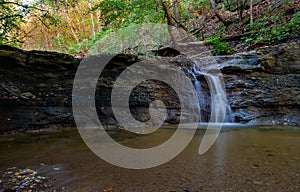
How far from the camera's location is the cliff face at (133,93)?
15.4ft

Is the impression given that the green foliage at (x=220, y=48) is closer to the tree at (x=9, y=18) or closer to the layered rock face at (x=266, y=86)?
the layered rock face at (x=266, y=86)

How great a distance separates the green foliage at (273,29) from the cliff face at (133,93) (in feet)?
6.83

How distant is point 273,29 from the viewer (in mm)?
8195

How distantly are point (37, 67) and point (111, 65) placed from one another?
1721 mm

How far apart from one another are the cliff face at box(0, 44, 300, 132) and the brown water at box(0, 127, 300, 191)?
5.71 feet

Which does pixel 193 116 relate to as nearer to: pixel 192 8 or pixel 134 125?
pixel 134 125

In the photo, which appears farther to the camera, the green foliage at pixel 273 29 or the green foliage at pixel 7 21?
the green foliage at pixel 273 29

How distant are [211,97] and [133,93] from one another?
90.0 inches

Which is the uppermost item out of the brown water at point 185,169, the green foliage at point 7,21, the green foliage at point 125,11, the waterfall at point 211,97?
the green foliage at point 125,11

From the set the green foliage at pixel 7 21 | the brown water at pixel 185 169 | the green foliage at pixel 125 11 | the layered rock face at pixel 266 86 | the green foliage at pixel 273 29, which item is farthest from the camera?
the green foliage at pixel 125 11

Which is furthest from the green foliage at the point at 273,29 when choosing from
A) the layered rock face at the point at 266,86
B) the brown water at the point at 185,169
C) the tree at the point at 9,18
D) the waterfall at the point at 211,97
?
the tree at the point at 9,18

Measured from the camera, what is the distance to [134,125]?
526 centimetres

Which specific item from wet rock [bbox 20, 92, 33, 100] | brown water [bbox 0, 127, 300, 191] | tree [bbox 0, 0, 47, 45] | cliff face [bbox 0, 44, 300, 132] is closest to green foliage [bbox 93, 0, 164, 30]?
tree [bbox 0, 0, 47, 45]

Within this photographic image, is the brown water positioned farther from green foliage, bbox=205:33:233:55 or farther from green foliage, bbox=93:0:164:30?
green foliage, bbox=205:33:233:55
